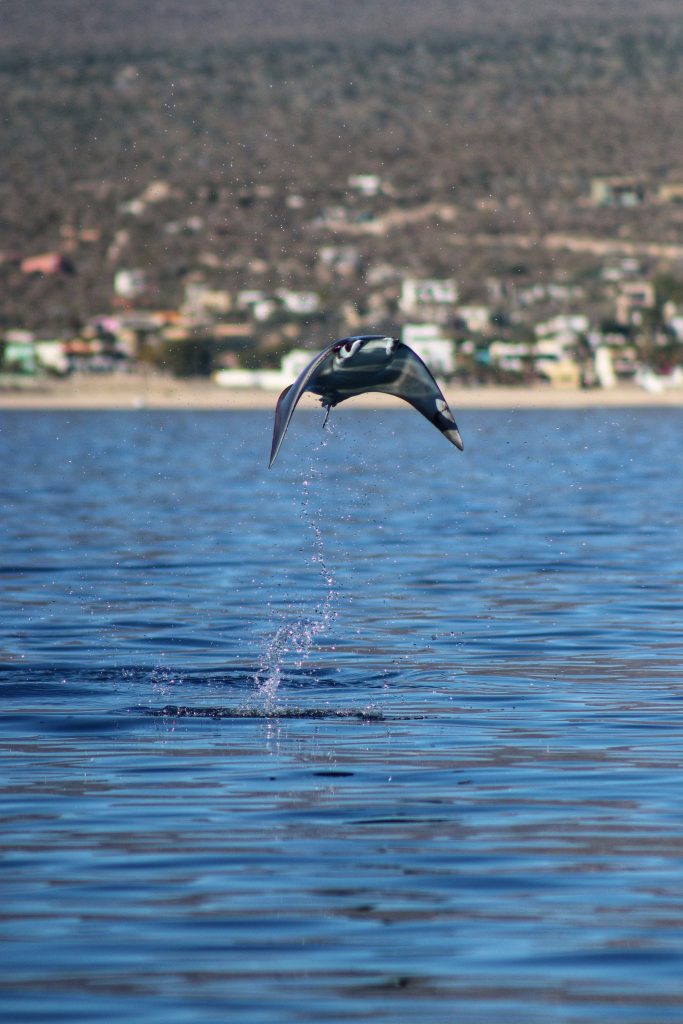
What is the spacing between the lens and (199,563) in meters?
27.9

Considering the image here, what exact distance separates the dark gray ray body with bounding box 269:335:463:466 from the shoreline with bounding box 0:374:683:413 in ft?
351

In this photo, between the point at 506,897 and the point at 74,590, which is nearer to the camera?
the point at 506,897

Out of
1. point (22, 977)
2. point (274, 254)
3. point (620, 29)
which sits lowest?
point (22, 977)

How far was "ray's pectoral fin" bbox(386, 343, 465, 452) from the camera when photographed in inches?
640

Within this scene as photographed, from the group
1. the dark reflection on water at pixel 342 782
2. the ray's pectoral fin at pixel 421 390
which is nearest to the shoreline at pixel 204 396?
the dark reflection on water at pixel 342 782

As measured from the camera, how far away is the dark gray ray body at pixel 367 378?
615 inches

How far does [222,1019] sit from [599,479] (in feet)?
143

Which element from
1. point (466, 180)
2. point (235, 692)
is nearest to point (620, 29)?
point (466, 180)

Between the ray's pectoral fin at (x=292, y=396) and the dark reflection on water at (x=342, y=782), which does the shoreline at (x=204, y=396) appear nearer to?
the dark reflection on water at (x=342, y=782)

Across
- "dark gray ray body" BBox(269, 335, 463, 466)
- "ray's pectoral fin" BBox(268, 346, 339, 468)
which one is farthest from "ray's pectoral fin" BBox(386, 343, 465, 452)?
"ray's pectoral fin" BBox(268, 346, 339, 468)

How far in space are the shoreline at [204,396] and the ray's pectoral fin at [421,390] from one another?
106881mm

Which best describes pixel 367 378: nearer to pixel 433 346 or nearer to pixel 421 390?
pixel 421 390

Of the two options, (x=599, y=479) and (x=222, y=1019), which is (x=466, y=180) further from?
(x=222, y=1019)

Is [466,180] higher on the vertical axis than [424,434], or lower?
higher
